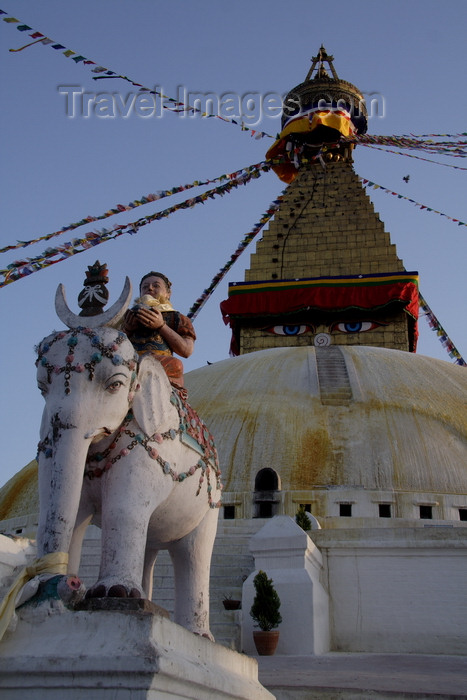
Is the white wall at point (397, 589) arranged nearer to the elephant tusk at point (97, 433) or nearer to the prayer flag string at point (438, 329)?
the elephant tusk at point (97, 433)

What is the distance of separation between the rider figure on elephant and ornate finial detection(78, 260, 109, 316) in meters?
0.30

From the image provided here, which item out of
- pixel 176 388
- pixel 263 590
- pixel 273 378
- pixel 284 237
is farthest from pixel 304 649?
pixel 284 237

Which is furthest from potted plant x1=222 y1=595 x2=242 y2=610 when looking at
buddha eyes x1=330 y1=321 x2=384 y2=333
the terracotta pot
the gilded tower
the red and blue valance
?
buddha eyes x1=330 y1=321 x2=384 y2=333

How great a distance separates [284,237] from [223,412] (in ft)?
50.5

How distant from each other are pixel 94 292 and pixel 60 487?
105 centimetres

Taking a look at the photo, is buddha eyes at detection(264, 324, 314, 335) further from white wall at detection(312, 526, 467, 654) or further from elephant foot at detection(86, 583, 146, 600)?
elephant foot at detection(86, 583, 146, 600)

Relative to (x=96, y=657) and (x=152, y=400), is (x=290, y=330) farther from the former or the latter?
(x=96, y=657)

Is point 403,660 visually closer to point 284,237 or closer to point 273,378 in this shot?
point 273,378

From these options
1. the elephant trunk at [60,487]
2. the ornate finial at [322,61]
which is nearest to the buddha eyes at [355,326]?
the ornate finial at [322,61]

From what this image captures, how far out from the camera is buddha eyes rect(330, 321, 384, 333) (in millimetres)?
25327

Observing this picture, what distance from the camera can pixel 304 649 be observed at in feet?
23.7

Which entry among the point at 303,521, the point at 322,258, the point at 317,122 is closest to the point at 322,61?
the point at 317,122

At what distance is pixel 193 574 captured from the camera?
4004 millimetres

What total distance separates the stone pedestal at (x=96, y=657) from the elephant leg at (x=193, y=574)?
0.99 meters
